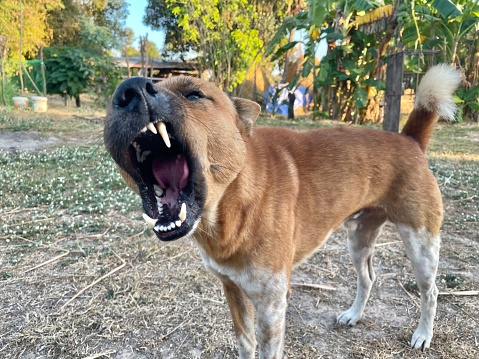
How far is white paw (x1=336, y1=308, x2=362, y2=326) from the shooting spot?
288 centimetres

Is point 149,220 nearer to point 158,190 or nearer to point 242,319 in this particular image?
point 158,190

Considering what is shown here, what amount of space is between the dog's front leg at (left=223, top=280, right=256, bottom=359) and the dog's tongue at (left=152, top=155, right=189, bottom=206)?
81 cm

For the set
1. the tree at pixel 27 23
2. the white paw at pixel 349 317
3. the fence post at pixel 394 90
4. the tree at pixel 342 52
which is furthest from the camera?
the tree at pixel 27 23

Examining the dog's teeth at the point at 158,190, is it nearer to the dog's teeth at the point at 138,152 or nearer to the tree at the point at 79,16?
the dog's teeth at the point at 138,152

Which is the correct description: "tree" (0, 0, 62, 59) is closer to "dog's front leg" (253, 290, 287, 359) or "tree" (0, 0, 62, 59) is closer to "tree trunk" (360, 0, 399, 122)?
"tree trunk" (360, 0, 399, 122)

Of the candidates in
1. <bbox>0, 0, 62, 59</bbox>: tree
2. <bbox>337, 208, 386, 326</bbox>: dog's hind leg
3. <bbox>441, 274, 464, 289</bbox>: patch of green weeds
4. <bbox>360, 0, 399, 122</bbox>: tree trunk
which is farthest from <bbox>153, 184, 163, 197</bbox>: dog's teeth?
<bbox>0, 0, 62, 59</bbox>: tree

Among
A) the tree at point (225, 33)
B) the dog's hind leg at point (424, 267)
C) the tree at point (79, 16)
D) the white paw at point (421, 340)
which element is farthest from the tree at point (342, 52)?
the tree at point (79, 16)

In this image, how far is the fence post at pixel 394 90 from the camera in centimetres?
653

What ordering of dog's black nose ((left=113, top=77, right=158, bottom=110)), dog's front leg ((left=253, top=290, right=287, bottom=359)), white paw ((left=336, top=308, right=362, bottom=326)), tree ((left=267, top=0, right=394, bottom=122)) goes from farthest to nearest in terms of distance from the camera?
tree ((left=267, top=0, right=394, bottom=122))
white paw ((left=336, top=308, right=362, bottom=326))
dog's front leg ((left=253, top=290, right=287, bottom=359))
dog's black nose ((left=113, top=77, right=158, bottom=110))

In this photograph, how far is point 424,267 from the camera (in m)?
2.63

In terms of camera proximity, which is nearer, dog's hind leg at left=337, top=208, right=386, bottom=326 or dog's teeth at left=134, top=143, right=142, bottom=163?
dog's teeth at left=134, top=143, right=142, bottom=163

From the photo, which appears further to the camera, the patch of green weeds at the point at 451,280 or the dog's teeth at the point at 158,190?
the patch of green weeds at the point at 451,280

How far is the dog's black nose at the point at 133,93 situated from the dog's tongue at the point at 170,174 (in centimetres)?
40

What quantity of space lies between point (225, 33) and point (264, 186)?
1305cm
